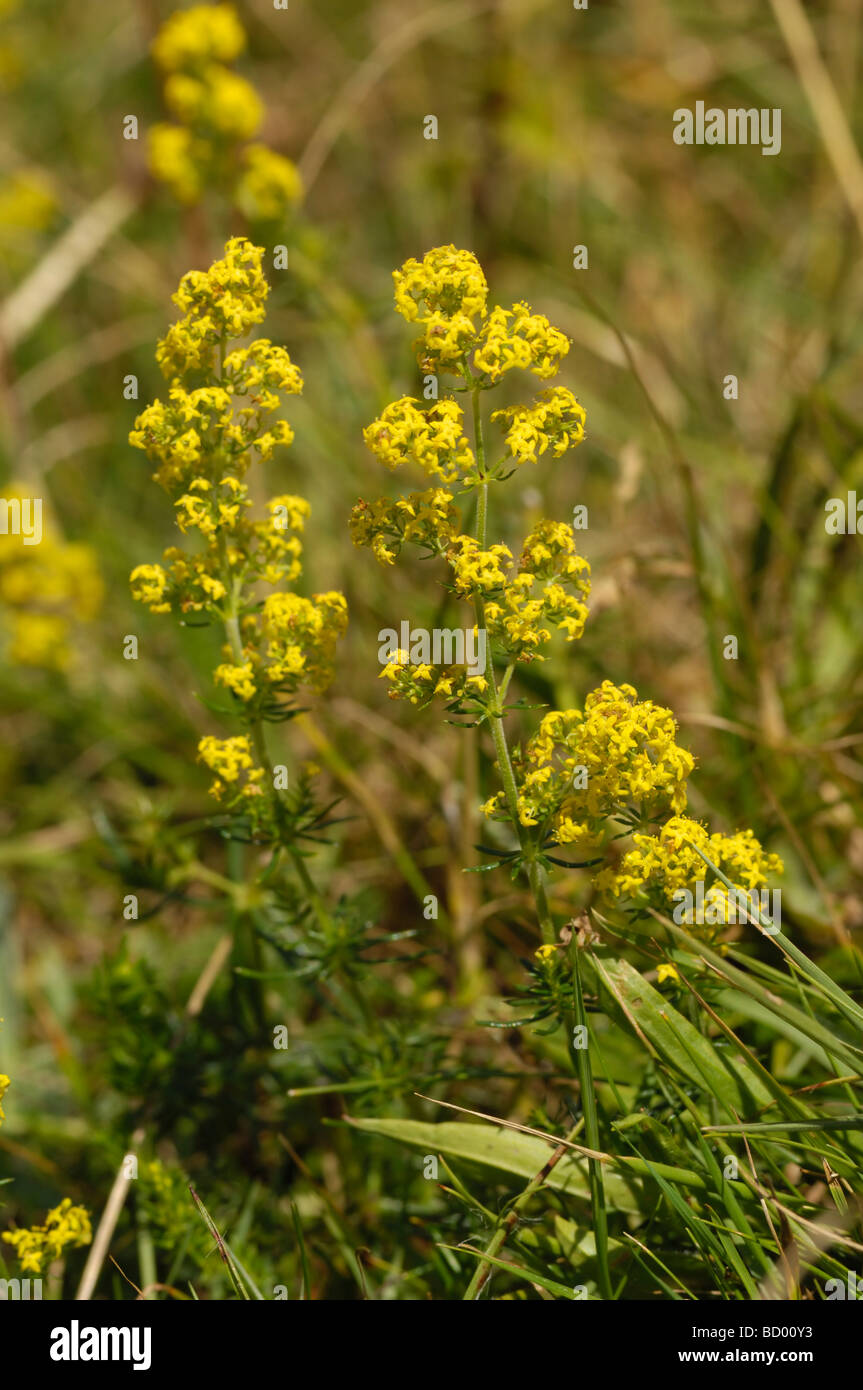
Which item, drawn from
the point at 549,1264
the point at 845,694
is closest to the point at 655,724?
the point at 549,1264

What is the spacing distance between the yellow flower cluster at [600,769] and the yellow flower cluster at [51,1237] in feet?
3.81

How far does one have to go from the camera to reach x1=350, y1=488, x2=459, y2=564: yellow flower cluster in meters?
1.99

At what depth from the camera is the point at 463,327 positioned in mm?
1896

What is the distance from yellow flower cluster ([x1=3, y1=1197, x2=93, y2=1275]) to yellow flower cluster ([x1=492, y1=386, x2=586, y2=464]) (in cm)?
167

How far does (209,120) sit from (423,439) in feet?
8.93

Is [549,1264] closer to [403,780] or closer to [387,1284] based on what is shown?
[387,1284]

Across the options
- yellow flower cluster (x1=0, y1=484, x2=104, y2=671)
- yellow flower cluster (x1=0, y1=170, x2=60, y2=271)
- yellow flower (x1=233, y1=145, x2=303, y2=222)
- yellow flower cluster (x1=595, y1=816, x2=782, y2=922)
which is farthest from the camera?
yellow flower cluster (x1=0, y1=170, x2=60, y2=271)

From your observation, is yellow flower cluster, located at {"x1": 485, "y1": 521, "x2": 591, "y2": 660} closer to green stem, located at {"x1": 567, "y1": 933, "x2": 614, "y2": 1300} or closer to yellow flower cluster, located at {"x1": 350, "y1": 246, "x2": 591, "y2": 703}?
yellow flower cluster, located at {"x1": 350, "y1": 246, "x2": 591, "y2": 703}

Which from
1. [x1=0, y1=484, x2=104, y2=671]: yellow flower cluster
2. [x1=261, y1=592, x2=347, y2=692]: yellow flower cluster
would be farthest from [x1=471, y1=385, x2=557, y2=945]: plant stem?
[x1=0, y1=484, x2=104, y2=671]: yellow flower cluster

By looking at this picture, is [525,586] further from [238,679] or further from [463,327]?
[238,679]

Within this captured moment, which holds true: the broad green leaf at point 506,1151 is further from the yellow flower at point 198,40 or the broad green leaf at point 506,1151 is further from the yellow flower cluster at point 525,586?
the yellow flower at point 198,40

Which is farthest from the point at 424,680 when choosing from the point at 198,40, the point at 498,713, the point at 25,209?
the point at 25,209

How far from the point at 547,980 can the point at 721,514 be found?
276cm
